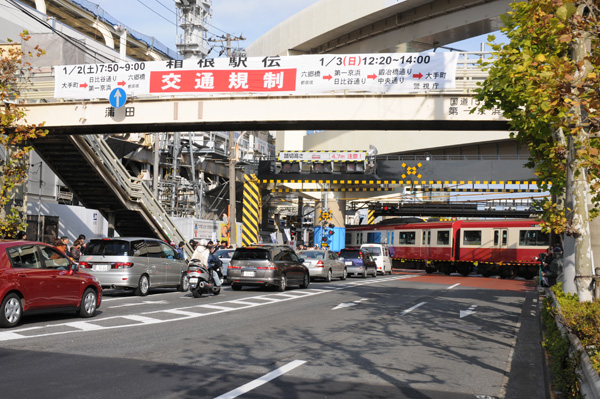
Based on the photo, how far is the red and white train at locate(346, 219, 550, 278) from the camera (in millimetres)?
38781

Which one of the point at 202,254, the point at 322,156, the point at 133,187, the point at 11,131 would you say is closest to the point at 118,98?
the point at 11,131

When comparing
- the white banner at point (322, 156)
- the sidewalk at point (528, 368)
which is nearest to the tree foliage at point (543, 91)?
the sidewalk at point (528, 368)

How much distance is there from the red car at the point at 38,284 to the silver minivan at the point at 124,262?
4834 mm

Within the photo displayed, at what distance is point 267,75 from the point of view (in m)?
22.2

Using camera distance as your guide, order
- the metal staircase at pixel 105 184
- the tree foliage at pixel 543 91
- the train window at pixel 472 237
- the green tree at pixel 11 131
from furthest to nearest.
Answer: the train window at pixel 472 237 < the metal staircase at pixel 105 184 < the green tree at pixel 11 131 < the tree foliage at pixel 543 91

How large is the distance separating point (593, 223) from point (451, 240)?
89.0 ft

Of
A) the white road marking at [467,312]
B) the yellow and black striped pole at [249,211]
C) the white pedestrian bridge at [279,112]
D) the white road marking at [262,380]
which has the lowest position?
the white road marking at [467,312]

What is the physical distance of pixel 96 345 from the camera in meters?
9.84

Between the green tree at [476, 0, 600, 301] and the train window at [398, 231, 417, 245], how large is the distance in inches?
1213

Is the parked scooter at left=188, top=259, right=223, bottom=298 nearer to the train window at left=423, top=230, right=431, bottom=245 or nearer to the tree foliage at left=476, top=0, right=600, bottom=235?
the tree foliage at left=476, top=0, right=600, bottom=235

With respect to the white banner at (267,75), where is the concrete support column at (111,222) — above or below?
below

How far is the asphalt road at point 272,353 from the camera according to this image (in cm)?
734

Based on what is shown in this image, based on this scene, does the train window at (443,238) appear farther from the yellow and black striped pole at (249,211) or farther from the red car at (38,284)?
the red car at (38,284)

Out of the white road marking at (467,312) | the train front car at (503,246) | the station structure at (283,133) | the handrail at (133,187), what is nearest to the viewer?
the white road marking at (467,312)
